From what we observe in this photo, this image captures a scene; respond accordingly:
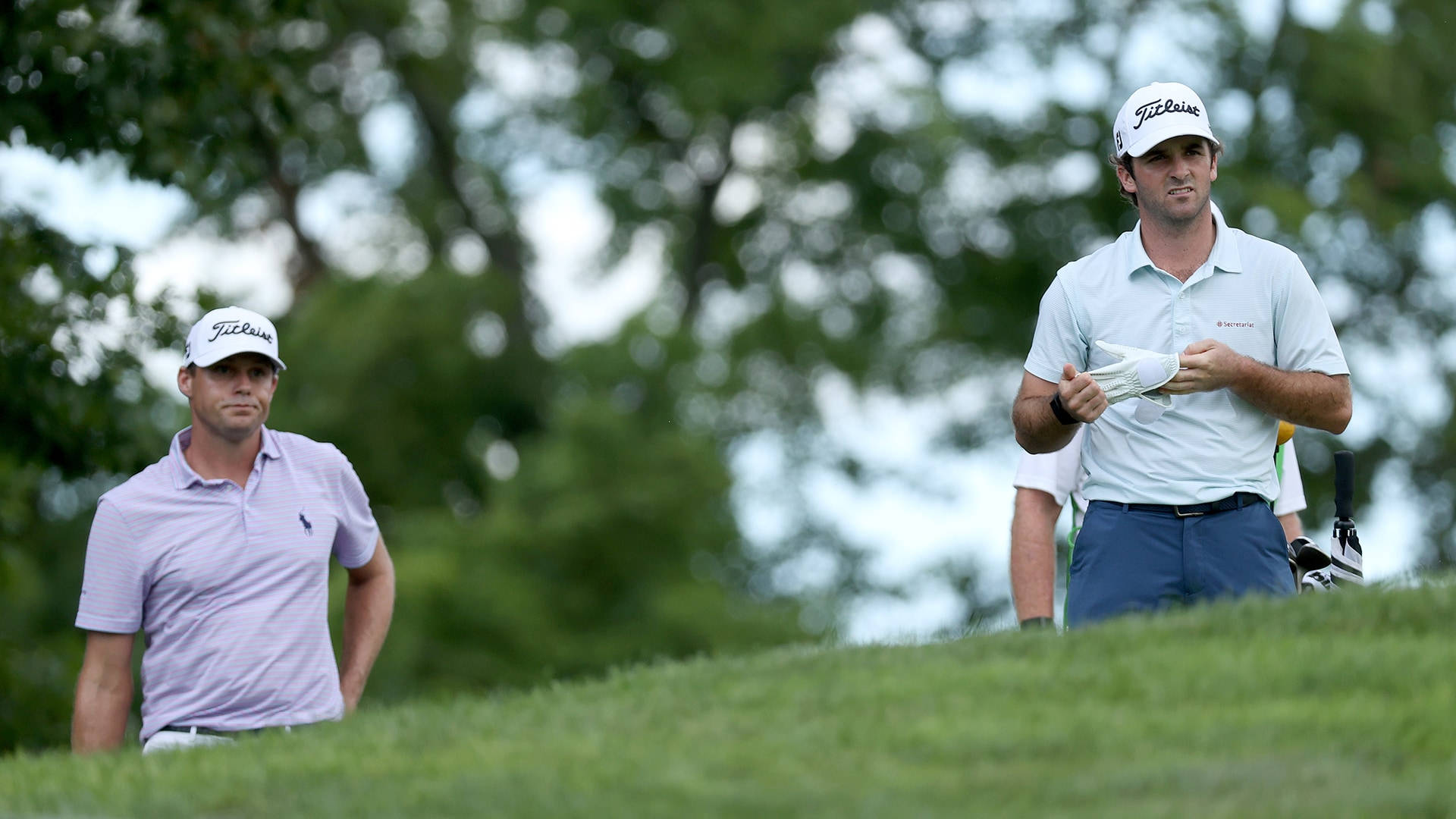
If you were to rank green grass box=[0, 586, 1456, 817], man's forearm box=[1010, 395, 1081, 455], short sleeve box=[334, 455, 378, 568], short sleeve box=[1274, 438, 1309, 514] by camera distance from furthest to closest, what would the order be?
short sleeve box=[1274, 438, 1309, 514] → short sleeve box=[334, 455, 378, 568] → man's forearm box=[1010, 395, 1081, 455] → green grass box=[0, 586, 1456, 817]

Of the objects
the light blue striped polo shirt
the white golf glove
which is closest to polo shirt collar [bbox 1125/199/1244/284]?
the light blue striped polo shirt

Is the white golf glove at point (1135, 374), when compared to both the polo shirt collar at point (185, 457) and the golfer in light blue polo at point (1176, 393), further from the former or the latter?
the polo shirt collar at point (185, 457)

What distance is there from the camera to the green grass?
415 centimetres

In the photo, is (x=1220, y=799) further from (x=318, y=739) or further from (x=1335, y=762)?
(x=318, y=739)

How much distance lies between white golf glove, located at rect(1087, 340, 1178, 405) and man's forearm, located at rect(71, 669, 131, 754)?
10.8 feet

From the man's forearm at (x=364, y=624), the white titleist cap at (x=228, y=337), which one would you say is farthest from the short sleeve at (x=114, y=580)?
the man's forearm at (x=364, y=624)

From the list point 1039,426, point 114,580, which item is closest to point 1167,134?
point 1039,426

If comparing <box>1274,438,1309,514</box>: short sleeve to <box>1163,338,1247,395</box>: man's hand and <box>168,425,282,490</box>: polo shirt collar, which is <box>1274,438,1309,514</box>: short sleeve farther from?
<box>168,425,282,490</box>: polo shirt collar

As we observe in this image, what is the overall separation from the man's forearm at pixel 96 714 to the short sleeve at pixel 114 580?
195mm

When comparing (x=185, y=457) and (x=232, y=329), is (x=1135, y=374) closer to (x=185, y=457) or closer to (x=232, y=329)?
(x=232, y=329)

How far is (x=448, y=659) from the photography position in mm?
26438

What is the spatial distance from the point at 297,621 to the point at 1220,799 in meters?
3.26

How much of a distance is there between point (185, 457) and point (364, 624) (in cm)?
88

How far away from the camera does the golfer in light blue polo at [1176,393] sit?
584cm
